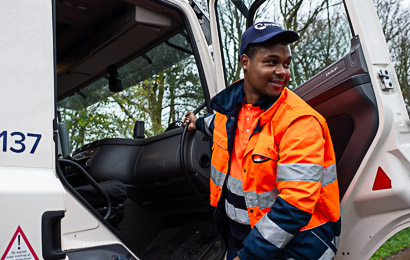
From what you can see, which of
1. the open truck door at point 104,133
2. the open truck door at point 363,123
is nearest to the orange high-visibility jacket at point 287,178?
the open truck door at point 363,123

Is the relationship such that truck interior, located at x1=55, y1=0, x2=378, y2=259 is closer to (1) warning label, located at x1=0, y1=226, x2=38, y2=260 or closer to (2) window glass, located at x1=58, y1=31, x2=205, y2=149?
(2) window glass, located at x1=58, y1=31, x2=205, y2=149

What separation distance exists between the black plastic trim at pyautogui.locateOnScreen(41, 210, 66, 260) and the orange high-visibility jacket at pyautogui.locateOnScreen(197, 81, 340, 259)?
0.70 metres

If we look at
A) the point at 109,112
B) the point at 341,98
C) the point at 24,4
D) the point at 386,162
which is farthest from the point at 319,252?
the point at 109,112

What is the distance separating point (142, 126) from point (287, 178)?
1557 mm

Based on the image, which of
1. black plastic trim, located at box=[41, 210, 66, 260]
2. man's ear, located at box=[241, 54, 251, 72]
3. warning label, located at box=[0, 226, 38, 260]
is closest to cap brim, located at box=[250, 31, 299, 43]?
man's ear, located at box=[241, 54, 251, 72]

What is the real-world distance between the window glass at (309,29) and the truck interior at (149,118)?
0.09 meters

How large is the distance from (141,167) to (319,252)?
1404 mm

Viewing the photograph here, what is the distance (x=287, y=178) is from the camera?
5.16 feet

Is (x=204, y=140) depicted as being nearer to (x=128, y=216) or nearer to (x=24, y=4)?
(x=128, y=216)

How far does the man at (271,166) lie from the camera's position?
5.13 ft

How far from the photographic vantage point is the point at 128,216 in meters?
2.94

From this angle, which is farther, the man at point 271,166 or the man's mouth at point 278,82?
the man's mouth at point 278,82

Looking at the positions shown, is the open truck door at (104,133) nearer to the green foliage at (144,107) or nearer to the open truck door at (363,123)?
the green foliage at (144,107)

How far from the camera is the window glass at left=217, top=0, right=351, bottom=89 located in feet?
6.58
